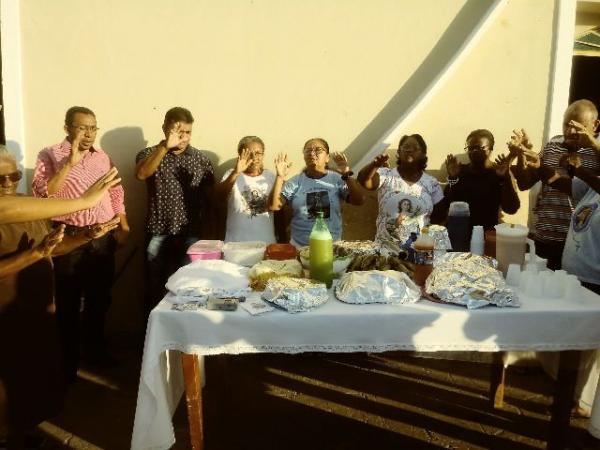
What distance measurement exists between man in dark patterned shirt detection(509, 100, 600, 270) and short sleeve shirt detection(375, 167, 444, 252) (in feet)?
2.24

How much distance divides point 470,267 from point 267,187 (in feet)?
6.64

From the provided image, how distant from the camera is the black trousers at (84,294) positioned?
3914 mm

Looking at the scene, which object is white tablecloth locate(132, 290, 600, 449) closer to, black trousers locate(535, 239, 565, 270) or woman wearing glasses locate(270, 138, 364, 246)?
black trousers locate(535, 239, 565, 270)

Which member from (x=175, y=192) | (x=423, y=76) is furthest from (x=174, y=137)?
(x=423, y=76)

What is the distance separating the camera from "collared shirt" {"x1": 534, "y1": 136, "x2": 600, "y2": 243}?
3758 millimetres

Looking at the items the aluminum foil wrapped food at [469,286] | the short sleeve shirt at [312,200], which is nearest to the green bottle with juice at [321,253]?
the aluminum foil wrapped food at [469,286]

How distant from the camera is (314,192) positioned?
13.1 ft

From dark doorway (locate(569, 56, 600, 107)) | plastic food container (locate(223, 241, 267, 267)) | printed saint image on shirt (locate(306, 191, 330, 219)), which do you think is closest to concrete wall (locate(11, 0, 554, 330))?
printed saint image on shirt (locate(306, 191, 330, 219))

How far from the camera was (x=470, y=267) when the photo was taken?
8.80 ft

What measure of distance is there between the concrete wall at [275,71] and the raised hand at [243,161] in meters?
0.68

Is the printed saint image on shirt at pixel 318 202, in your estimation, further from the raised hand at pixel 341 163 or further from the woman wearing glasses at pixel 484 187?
the woman wearing glasses at pixel 484 187

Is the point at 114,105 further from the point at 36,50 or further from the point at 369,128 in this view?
the point at 369,128

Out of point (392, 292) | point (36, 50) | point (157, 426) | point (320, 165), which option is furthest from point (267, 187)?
point (36, 50)

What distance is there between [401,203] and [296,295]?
166 centimetres
